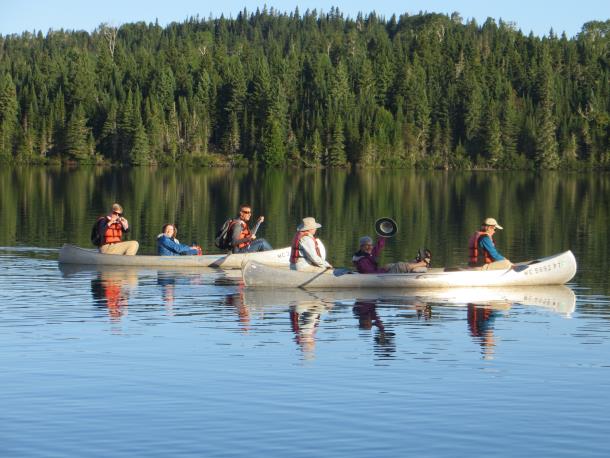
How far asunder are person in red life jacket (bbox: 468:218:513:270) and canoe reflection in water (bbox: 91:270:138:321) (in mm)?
7917

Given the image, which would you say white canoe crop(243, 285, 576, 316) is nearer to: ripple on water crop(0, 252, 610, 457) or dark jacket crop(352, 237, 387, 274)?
ripple on water crop(0, 252, 610, 457)

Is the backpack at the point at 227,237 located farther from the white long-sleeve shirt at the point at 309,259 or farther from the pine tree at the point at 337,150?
the pine tree at the point at 337,150

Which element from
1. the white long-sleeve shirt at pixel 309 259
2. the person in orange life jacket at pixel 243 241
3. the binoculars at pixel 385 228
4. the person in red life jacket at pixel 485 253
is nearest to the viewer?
the white long-sleeve shirt at pixel 309 259

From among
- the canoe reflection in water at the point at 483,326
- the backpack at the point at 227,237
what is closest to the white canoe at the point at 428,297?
the canoe reflection in water at the point at 483,326

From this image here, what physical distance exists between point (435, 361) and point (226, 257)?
1433 cm

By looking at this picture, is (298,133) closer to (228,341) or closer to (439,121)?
(439,121)

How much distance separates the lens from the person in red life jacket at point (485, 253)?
93.4 ft

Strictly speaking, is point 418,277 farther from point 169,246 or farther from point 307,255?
point 169,246

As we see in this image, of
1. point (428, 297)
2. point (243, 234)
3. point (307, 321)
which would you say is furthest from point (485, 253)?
point (243, 234)

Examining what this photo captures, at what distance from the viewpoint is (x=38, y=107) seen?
566 feet

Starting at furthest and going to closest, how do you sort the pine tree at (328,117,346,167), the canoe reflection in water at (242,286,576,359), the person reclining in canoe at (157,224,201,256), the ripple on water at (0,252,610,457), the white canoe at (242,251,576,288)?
the pine tree at (328,117,346,167) → the person reclining in canoe at (157,224,201,256) → the white canoe at (242,251,576,288) → the canoe reflection in water at (242,286,576,359) → the ripple on water at (0,252,610,457)

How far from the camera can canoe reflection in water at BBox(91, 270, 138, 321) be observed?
25234 mm

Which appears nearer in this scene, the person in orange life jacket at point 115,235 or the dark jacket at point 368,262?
the dark jacket at point 368,262

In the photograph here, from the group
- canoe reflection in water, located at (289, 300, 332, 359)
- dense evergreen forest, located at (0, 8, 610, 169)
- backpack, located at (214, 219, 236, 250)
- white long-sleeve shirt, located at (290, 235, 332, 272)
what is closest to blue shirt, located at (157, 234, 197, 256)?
backpack, located at (214, 219, 236, 250)
